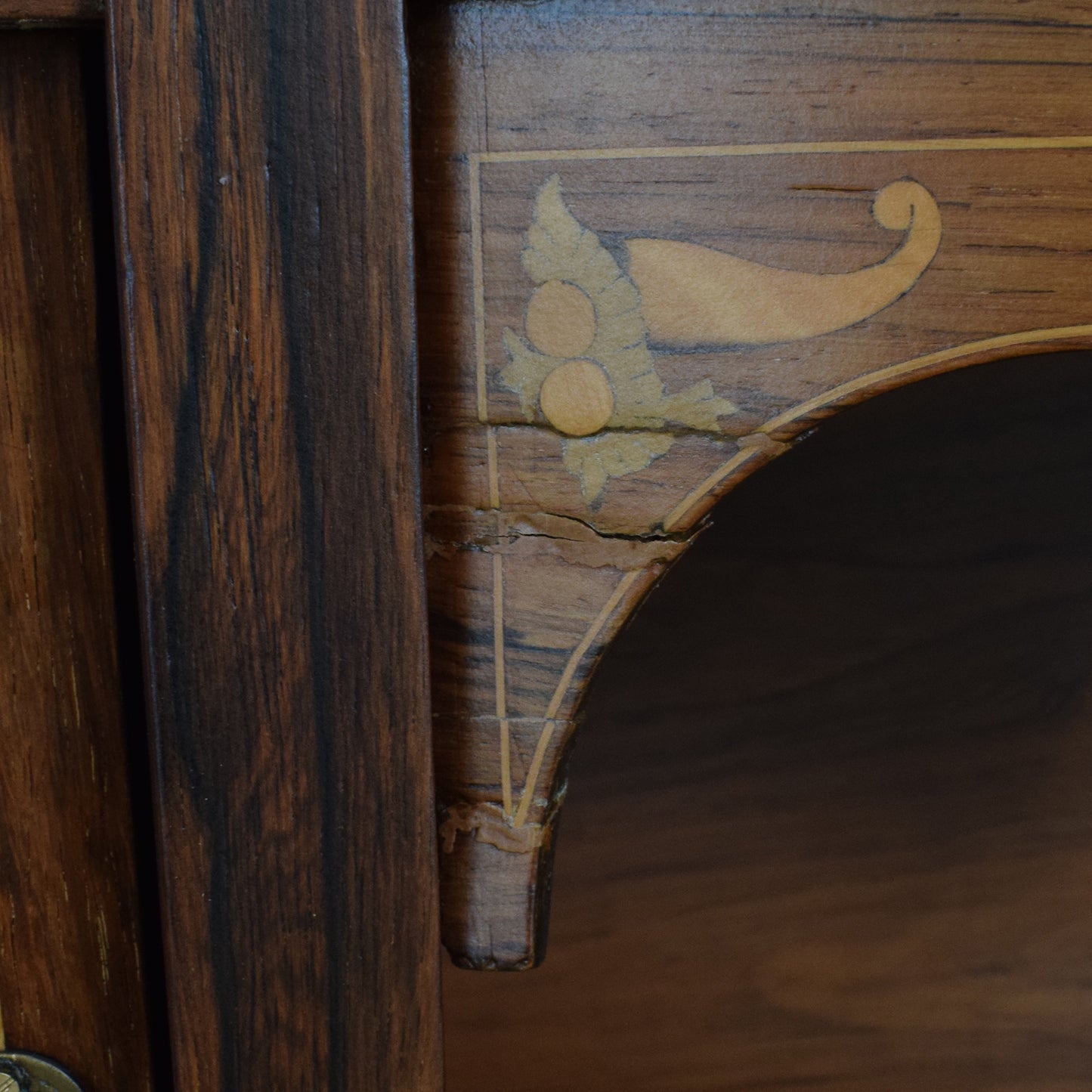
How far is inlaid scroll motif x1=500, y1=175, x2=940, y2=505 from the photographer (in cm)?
39

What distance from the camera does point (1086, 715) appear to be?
34.9 inches

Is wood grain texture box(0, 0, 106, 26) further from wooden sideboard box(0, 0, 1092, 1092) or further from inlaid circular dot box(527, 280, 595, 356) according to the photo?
inlaid circular dot box(527, 280, 595, 356)

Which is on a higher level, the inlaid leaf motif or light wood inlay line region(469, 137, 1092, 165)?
light wood inlay line region(469, 137, 1092, 165)

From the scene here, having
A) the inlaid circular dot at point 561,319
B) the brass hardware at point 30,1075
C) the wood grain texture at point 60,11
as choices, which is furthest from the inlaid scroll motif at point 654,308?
the brass hardware at point 30,1075

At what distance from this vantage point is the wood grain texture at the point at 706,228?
1.24 feet

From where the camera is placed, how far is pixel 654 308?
1.27ft

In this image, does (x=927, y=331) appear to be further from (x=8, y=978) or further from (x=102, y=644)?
(x=8, y=978)

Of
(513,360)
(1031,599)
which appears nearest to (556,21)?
(513,360)

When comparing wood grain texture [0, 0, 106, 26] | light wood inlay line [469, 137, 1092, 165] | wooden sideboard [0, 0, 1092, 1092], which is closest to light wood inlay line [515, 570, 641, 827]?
wooden sideboard [0, 0, 1092, 1092]

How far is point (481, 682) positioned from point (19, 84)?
0.92 ft

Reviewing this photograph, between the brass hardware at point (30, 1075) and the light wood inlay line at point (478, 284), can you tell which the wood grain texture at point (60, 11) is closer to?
the light wood inlay line at point (478, 284)

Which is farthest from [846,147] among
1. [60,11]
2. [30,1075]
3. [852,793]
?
[852,793]

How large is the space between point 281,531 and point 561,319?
127 mm

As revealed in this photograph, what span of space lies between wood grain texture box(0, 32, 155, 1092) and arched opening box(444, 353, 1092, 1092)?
46 centimetres
